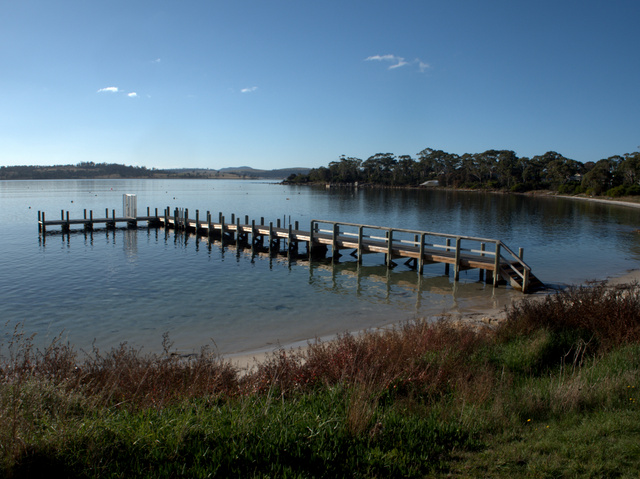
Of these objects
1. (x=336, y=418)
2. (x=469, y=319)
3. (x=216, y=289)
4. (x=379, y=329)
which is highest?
(x=336, y=418)

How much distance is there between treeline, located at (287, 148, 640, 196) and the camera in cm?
9306

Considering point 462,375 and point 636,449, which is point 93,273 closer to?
point 462,375

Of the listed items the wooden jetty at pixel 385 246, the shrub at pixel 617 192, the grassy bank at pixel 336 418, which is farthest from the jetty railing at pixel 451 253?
the shrub at pixel 617 192

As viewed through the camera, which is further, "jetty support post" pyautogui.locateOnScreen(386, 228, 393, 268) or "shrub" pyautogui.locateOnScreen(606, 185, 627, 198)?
"shrub" pyautogui.locateOnScreen(606, 185, 627, 198)

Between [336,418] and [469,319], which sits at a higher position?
[336,418]

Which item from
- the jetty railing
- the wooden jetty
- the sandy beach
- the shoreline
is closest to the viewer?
the shoreline

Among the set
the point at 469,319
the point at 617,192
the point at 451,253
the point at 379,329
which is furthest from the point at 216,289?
the point at 617,192

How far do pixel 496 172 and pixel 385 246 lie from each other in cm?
12312

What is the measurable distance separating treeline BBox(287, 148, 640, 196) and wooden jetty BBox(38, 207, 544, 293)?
251 feet

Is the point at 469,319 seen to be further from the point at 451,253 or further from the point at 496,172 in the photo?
the point at 496,172

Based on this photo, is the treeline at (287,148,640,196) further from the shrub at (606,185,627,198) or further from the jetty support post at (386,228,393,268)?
the jetty support post at (386,228,393,268)

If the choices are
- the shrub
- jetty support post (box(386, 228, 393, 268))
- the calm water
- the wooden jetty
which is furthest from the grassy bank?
the shrub

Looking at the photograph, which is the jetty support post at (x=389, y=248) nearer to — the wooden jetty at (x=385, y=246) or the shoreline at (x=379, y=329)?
the wooden jetty at (x=385, y=246)

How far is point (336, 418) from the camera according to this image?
511 cm
